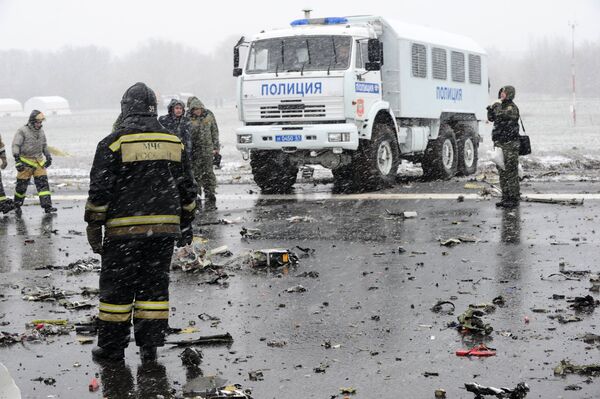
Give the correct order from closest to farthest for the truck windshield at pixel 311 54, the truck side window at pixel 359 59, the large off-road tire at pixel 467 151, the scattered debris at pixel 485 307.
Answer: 1. the scattered debris at pixel 485 307
2. the truck windshield at pixel 311 54
3. the truck side window at pixel 359 59
4. the large off-road tire at pixel 467 151

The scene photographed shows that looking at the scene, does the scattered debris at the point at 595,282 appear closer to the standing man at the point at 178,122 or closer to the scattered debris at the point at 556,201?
the scattered debris at the point at 556,201

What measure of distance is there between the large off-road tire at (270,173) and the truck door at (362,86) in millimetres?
1814

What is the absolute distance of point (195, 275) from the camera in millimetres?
9039

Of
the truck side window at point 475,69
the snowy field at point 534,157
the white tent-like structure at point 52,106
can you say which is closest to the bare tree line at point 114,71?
the white tent-like structure at point 52,106

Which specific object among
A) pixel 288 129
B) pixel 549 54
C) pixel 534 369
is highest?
pixel 549 54

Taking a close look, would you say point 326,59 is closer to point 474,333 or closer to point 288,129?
point 288,129

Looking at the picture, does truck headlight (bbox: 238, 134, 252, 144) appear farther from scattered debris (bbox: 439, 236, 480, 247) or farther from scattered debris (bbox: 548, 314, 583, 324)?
scattered debris (bbox: 548, 314, 583, 324)

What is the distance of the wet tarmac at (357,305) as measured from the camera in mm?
5379

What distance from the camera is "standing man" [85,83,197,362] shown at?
228 inches

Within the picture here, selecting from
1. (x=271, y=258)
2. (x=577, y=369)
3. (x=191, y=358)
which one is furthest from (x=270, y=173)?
(x=577, y=369)

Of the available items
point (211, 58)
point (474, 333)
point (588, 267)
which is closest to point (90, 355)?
point (474, 333)

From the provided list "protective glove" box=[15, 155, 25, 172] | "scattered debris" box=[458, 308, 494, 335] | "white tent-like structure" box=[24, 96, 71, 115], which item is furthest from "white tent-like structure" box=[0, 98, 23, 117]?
"scattered debris" box=[458, 308, 494, 335]

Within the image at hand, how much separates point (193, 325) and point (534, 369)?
268 centimetres

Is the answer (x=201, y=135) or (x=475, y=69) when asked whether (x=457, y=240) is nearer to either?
(x=201, y=135)
